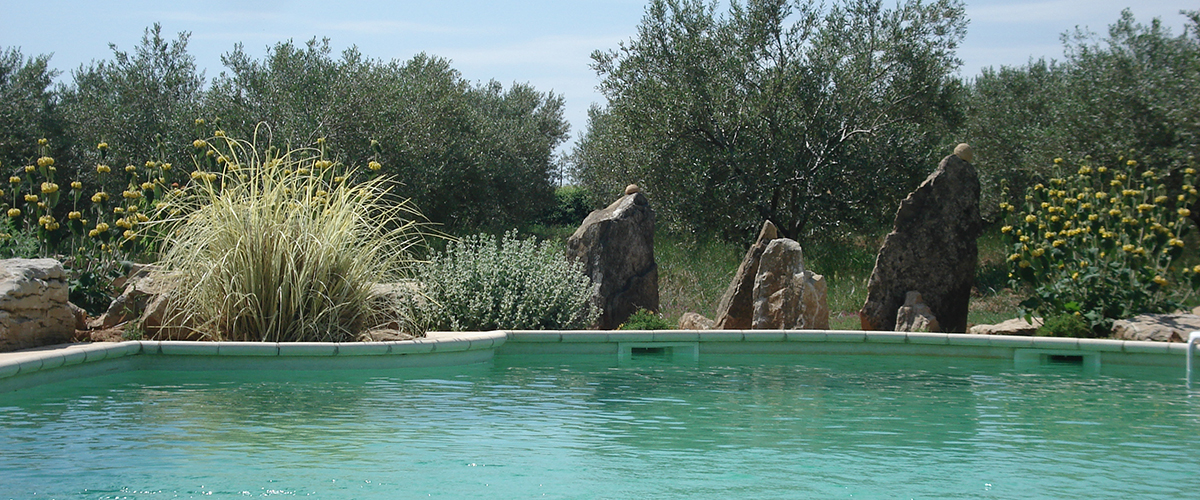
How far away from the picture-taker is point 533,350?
8.18 m

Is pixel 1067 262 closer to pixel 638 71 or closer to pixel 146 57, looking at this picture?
pixel 638 71

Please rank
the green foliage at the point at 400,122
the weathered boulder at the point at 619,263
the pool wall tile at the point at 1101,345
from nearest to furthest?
the pool wall tile at the point at 1101,345 → the weathered boulder at the point at 619,263 → the green foliage at the point at 400,122

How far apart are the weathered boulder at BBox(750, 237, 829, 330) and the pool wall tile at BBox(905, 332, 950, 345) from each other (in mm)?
1029

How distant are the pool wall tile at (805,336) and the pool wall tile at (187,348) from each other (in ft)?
16.1

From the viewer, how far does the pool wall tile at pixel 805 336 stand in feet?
27.9

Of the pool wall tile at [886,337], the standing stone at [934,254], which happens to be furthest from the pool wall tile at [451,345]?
the standing stone at [934,254]

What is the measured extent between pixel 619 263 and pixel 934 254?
3.31m

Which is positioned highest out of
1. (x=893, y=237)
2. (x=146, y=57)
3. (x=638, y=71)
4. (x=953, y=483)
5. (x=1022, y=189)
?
(x=146, y=57)

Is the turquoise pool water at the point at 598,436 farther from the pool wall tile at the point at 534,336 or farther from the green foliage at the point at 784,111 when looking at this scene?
the green foliage at the point at 784,111

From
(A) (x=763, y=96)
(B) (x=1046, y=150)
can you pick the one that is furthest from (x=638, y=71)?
(B) (x=1046, y=150)

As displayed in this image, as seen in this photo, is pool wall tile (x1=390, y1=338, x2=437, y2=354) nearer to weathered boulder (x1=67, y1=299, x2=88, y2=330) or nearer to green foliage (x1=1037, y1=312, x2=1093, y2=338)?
weathered boulder (x1=67, y1=299, x2=88, y2=330)

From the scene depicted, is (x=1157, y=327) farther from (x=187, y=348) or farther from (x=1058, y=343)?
(x=187, y=348)

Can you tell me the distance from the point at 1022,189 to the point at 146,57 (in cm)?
2049

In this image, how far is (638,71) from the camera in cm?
1627
